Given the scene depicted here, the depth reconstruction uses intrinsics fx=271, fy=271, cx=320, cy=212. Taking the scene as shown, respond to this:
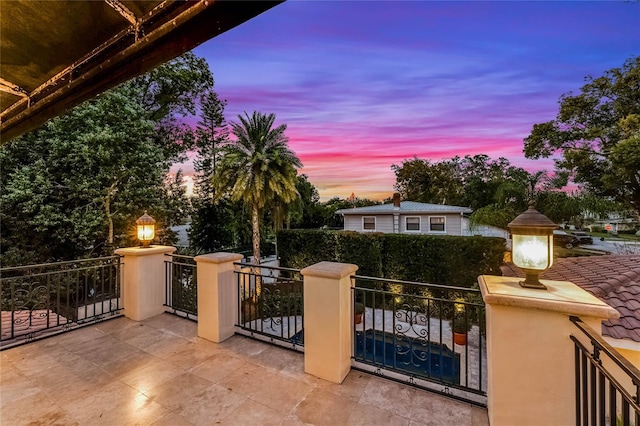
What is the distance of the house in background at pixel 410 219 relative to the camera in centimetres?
1505

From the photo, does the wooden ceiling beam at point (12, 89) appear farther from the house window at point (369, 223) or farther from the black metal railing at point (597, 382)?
the house window at point (369, 223)

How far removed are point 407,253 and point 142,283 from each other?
31.3 ft

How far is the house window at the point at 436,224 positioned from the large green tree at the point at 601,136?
7.16 metres

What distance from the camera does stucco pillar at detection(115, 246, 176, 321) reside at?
171 inches

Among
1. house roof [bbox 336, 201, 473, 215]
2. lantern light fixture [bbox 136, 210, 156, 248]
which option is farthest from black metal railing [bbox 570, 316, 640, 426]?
house roof [bbox 336, 201, 473, 215]

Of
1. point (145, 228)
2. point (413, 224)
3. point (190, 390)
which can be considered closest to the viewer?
point (190, 390)

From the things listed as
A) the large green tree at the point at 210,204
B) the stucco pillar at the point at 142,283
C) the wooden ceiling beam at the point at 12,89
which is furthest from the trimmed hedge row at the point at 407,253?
the wooden ceiling beam at the point at 12,89

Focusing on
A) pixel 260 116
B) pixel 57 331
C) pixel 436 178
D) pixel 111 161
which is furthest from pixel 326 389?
pixel 436 178

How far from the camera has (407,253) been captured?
11.3 metres

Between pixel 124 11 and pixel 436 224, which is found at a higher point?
pixel 124 11

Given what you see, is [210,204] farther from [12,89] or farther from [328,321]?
[12,89]

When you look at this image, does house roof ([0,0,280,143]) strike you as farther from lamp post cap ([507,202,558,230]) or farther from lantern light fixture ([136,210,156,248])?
lantern light fixture ([136,210,156,248])

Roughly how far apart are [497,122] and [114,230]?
615 inches

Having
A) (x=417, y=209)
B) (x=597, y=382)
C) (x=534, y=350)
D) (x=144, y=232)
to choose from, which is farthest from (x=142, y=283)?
(x=417, y=209)
